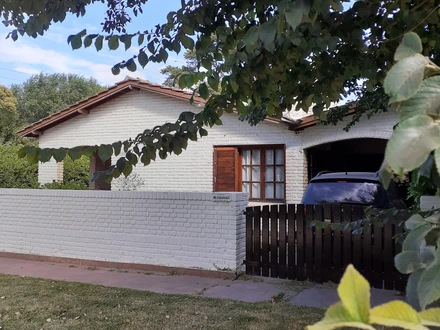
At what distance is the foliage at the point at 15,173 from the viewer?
48.5 ft

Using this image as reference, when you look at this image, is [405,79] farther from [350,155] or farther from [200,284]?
[350,155]

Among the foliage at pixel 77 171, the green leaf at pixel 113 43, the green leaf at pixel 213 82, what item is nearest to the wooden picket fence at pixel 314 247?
the green leaf at pixel 213 82

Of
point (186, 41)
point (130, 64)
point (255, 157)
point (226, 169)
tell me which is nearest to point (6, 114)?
point (226, 169)

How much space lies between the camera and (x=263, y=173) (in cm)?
A: 1231

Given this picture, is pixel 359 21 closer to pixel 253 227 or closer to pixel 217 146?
pixel 253 227

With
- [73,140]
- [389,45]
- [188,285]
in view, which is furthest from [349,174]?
[73,140]

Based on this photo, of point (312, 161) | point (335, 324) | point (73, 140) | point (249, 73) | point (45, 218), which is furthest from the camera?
point (73, 140)

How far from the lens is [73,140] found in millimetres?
14438

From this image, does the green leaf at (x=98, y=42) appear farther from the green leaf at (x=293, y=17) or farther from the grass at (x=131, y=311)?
the grass at (x=131, y=311)

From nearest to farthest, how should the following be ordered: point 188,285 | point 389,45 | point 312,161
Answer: point 389,45 → point 188,285 → point 312,161

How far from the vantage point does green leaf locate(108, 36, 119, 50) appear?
3652 millimetres

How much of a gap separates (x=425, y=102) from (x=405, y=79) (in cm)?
6

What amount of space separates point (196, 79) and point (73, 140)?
38.4 ft

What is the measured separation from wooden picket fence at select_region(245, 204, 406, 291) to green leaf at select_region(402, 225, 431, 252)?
5.21 meters
